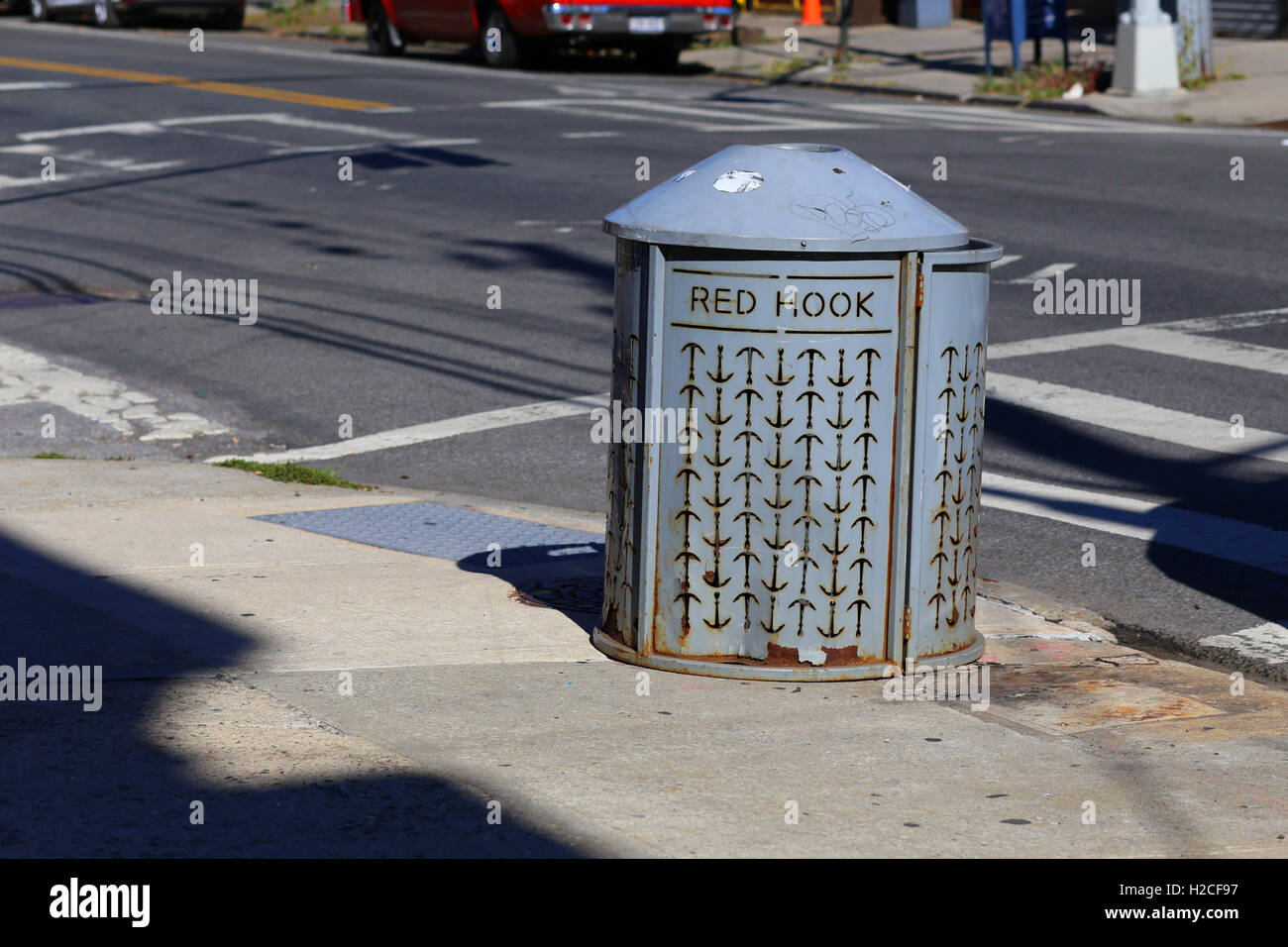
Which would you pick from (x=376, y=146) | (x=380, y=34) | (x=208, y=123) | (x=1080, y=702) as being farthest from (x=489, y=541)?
(x=380, y=34)

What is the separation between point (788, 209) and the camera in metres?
4.85

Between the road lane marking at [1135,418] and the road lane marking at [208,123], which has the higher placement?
the road lane marking at [208,123]

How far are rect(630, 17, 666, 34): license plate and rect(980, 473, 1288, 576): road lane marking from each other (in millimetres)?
18594

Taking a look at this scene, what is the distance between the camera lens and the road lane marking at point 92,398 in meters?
8.88

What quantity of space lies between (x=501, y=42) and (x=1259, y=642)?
22.4m

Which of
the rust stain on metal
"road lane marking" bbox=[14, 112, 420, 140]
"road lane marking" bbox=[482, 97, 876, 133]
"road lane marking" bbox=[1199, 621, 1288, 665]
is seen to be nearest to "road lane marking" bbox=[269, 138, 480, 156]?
"road lane marking" bbox=[14, 112, 420, 140]

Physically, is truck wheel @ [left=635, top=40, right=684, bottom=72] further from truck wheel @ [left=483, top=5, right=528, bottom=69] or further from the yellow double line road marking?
the yellow double line road marking

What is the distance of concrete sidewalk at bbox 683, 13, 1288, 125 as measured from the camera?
2106cm

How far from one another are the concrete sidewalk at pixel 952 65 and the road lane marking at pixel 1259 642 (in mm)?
15333

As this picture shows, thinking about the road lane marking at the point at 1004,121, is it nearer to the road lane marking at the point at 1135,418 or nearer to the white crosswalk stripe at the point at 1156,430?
the white crosswalk stripe at the point at 1156,430

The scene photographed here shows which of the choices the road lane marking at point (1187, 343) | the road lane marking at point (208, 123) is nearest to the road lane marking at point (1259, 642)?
the road lane marking at point (1187, 343)
